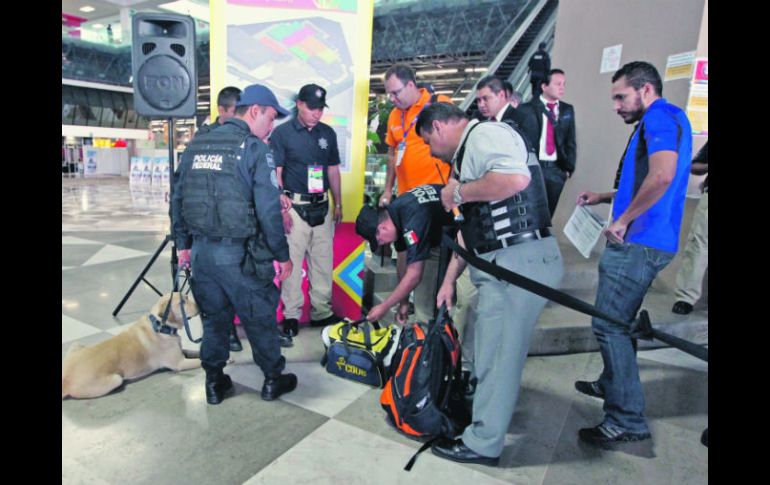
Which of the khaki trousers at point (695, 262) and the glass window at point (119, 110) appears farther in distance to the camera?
the glass window at point (119, 110)

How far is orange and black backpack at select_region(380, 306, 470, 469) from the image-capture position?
2.04 m

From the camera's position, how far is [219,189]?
220 cm

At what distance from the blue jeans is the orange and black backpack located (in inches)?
26.4

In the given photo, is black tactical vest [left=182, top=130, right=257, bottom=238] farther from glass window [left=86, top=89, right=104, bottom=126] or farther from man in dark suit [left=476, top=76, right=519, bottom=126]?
glass window [left=86, top=89, right=104, bottom=126]

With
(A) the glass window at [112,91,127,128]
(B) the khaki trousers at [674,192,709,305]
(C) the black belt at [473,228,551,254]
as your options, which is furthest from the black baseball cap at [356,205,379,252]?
(A) the glass window at [112,91,127,128]

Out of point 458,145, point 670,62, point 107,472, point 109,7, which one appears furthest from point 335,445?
point 109,7

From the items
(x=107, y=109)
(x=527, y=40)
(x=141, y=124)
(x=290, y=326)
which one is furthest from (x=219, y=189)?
(x=141, y=124)

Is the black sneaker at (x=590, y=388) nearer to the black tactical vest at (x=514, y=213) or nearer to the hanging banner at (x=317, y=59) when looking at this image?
the black tactical vest at (x=514, y=213)

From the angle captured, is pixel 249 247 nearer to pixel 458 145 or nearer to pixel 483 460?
pixel 458 145

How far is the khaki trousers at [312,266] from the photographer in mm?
3344

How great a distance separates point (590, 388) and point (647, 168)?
1.33 metres

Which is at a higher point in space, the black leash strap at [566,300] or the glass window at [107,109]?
the glass window at [107,109]

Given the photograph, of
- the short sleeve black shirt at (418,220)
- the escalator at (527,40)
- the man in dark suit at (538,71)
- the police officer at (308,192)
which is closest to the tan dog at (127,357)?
Result: the police officer at (308,192)

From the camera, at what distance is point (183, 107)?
3271mm
